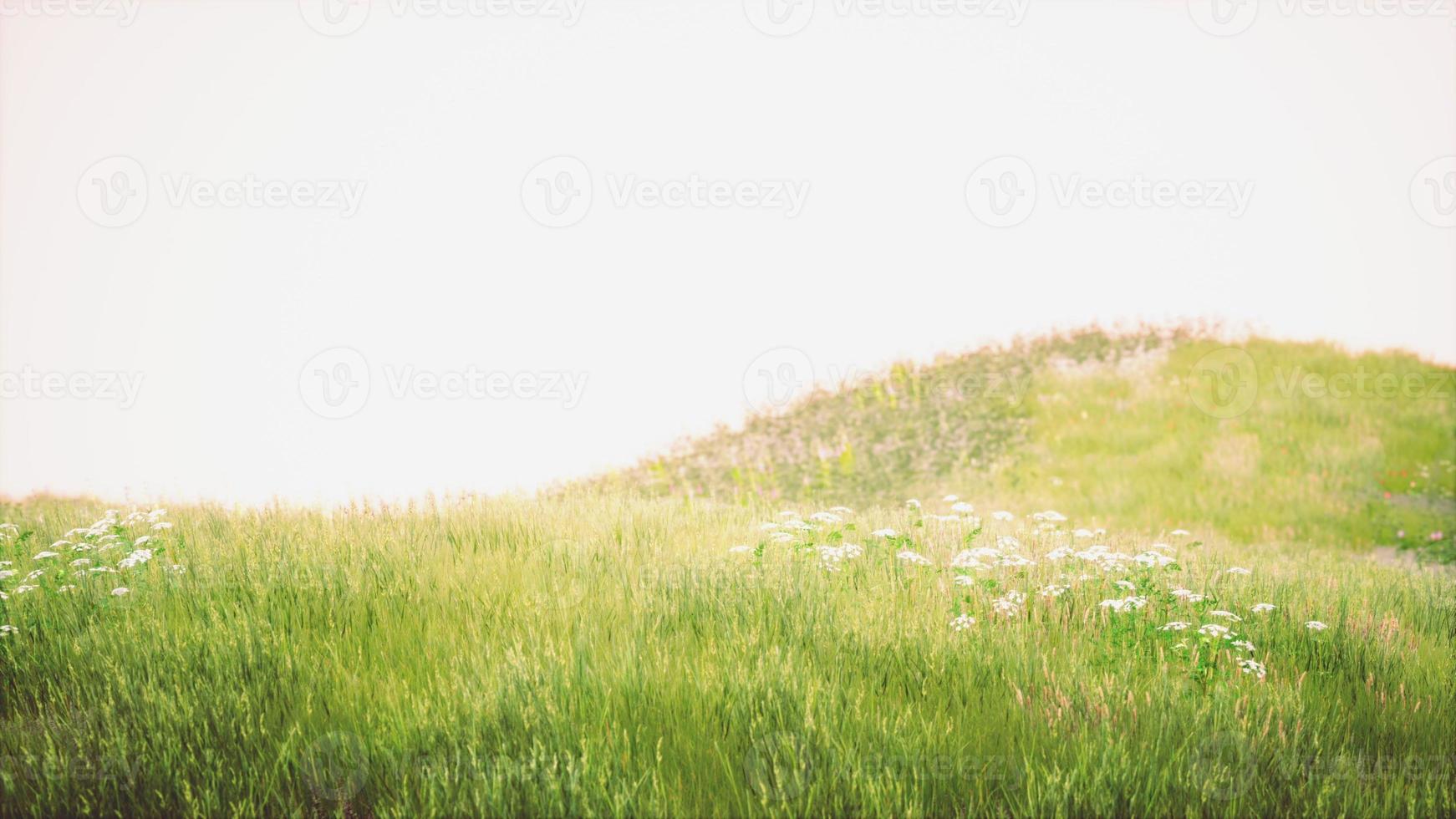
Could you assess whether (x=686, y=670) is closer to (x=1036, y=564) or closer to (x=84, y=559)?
(x=1036, y=564)

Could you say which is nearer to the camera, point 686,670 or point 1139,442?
point 686,670

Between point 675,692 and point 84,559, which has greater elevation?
point 84,559

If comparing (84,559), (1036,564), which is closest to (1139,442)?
(1036,564)

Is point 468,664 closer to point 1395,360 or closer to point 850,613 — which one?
point 850,613

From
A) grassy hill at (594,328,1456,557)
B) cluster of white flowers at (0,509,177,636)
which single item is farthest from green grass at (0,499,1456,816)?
grassy hill at (594,328,1456,557)

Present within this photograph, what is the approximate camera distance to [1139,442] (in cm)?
1816

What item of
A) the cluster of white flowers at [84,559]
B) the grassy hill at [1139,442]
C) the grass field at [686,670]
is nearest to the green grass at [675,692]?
the grass field at [686,670]

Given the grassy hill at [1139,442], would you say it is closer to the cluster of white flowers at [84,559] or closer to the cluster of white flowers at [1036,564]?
the cluster of white flowers at [1036,564]

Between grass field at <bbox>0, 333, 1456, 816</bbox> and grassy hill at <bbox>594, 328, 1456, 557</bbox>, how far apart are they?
21.6 ft

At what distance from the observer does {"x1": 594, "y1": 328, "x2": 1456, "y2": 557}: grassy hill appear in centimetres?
1548

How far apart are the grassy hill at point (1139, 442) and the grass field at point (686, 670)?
6.59 m

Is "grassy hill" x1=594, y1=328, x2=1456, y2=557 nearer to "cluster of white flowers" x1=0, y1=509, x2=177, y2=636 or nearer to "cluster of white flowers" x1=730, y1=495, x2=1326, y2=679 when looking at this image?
"cluster of white flowers" x1=730, y1=495, x2=1326, y2=679

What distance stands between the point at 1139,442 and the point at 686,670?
657 inches

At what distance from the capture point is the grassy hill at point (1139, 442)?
15477 millimetres
